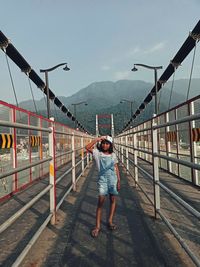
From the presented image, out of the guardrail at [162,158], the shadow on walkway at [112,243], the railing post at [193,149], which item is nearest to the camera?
the guardrail at [162,158]

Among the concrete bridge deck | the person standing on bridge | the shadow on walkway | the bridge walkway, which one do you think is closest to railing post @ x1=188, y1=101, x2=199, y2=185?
the concrete bridge deck

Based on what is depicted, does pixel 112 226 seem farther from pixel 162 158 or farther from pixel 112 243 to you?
pixel 162 158

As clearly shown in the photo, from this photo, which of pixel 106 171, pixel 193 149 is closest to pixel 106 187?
pixel 106 171

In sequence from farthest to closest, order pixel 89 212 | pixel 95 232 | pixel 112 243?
pixel 89 212, pixel 95 232, pixel 112 243

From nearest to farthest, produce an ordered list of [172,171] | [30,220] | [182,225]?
[182,225], [30,220], [172,171]

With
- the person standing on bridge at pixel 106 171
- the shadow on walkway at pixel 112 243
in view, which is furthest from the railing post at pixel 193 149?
the person standing on bridge at pixel 106 171

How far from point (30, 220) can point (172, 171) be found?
578 cm

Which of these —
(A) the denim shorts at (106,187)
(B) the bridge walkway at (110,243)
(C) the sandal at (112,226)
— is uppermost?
(A) the denim shorts at (106,187)

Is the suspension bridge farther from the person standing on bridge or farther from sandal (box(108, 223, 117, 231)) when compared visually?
the person standing on bridge

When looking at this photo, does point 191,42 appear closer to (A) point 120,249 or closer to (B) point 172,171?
(B) point 172,171

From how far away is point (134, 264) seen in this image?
2.58 metres

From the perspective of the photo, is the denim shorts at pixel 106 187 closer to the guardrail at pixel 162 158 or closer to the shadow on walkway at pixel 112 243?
the shadow on walkway at pixel 112 243

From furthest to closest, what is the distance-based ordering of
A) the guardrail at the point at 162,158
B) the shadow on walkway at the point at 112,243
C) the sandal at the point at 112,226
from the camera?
the sandal at the point at 112,226 < the shadow on walkway at the point at 112,243 < the guardrail at the point at 162,158

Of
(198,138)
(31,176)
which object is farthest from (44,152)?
(198,138)
